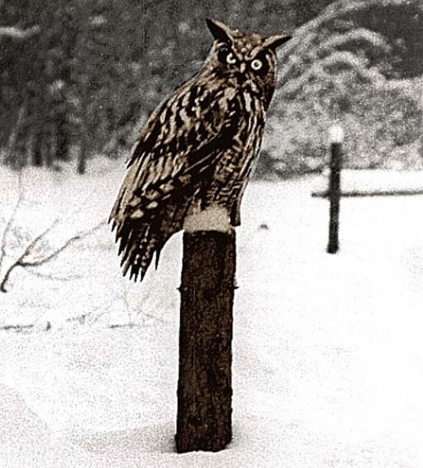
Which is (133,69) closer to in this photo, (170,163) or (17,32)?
(17,32)

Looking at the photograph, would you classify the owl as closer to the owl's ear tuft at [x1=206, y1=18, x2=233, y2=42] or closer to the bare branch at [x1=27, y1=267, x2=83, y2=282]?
the owl's ear tuft at [x1=206, y1=18, x2=233, y2=42]

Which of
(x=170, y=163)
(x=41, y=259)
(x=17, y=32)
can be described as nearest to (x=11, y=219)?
→ (x=41, y=259)

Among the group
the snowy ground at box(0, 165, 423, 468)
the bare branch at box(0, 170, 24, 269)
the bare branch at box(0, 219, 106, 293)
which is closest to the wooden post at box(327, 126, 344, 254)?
the snowy ground at box(0, 165, 423, 468)

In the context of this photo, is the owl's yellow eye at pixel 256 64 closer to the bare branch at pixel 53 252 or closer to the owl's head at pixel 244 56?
the owl's head at pixel 244 56

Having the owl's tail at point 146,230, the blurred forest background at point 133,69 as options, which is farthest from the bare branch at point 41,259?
the owl's tail at point 146,230

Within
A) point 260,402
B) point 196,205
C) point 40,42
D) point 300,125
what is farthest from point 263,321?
point 40,42

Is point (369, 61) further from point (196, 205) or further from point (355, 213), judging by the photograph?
point (196, 205)
